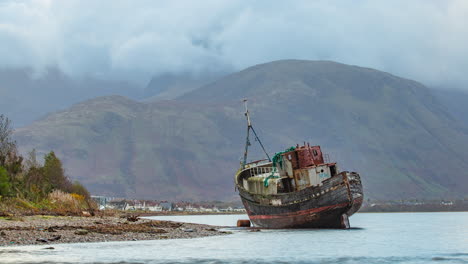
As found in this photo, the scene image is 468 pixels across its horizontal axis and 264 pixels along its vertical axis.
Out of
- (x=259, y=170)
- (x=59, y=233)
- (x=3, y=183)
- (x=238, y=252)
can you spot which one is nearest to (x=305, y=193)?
(x=259, y=170)

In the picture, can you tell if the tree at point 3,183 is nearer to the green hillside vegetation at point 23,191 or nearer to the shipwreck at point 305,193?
the green hillside vegetation at point 23,191

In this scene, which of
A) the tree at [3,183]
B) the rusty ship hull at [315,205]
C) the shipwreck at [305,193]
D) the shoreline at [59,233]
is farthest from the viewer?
the shipwreck at [305,193]

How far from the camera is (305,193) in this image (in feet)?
240

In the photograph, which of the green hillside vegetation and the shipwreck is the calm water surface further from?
the green hillside vegetation

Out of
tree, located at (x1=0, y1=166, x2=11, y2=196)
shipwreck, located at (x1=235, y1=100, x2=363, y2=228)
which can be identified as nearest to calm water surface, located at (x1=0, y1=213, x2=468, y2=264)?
shipwreck, located at (x1=235, y1=100, x2=363, y2=228)

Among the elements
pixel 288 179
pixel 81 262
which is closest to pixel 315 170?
pixel 288 179

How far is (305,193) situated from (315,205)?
2061 mm

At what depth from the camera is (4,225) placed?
52844 millimetres

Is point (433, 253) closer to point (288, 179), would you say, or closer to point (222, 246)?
point (222, 246)

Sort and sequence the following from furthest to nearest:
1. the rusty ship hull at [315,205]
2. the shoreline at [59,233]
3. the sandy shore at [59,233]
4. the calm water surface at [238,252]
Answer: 1. the rusty ship hull at [315,205]
2. the sandy shore at [59,233]
3. the shoreline at [59,233]
4. the calm water surface at [238,252]

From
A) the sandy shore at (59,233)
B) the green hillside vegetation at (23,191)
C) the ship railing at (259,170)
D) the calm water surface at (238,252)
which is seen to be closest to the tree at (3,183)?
the green hillside vegetation at (23,191)

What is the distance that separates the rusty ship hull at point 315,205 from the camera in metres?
72.8

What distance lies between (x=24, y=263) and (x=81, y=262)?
3.66 metres

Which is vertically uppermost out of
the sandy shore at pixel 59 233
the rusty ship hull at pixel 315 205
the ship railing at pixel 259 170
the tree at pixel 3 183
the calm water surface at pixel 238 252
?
the ship railing at pixel 259 170
